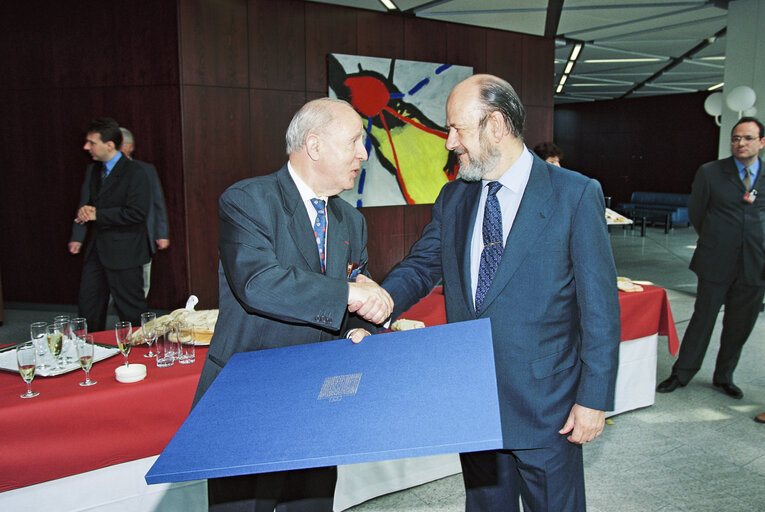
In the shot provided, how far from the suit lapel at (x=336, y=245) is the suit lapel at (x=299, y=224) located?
0.07 meters

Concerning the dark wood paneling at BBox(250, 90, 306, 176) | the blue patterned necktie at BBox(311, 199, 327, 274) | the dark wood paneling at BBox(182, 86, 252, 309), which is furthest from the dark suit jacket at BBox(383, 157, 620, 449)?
the dark wood paneling at BBox(250, 90, 306, 176)

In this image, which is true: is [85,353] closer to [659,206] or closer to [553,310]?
[553,310]

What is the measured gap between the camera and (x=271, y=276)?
154 centimetres

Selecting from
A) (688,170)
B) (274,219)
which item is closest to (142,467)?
(274,219)

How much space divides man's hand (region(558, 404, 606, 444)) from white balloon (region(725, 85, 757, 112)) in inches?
242

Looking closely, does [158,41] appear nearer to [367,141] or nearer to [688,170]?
[367,141]

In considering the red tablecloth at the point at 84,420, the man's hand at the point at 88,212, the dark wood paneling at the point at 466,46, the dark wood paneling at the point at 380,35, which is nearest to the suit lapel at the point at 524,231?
the red tablecloth at the point at 84,420

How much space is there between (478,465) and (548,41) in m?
7.99

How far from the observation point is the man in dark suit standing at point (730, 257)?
400 cm

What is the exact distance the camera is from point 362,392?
1164 mm

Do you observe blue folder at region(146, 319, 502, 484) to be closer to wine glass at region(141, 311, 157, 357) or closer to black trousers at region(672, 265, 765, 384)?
wine glass at region(141, 311, 157, 357)

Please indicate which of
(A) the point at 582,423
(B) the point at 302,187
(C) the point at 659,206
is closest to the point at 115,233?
(B) the point at 302,187

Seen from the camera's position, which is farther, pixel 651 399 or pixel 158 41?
pixel 158 41

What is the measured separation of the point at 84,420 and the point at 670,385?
3.83 m
